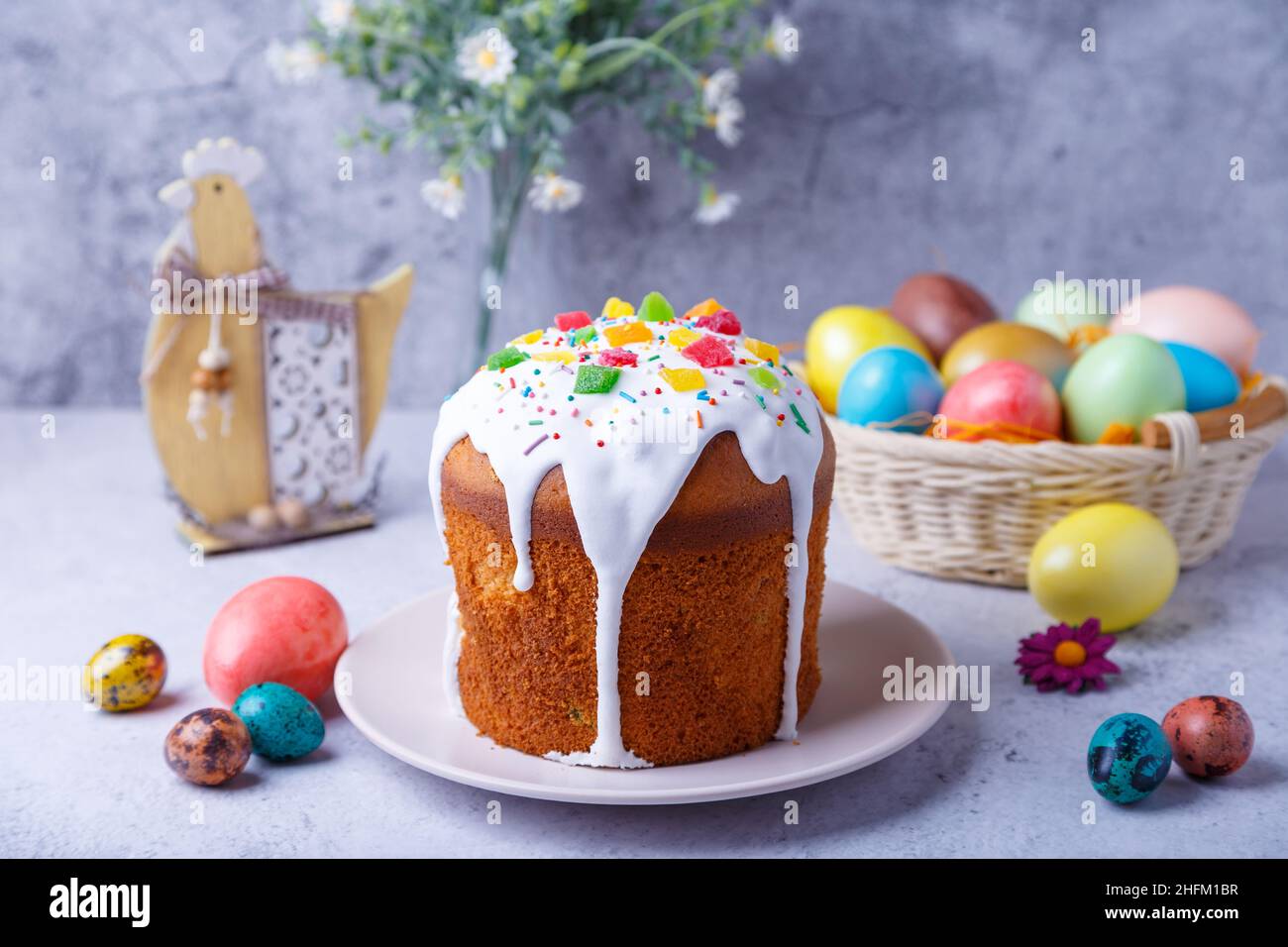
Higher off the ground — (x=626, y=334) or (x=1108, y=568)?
(x=626, y=334)

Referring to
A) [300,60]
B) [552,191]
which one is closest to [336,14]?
[300,60]

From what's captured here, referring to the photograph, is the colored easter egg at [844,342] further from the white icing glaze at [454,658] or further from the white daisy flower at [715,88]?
the white icing glaze at [454,658]

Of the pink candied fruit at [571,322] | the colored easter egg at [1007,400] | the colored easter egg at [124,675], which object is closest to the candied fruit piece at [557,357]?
the pink candied fruit at [571,322]

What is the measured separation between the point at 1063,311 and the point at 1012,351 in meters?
0.31

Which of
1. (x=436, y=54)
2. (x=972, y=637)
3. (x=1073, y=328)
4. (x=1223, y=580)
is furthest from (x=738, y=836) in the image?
(x=436, y=54)

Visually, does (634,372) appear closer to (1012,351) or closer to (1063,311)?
(1012,351)

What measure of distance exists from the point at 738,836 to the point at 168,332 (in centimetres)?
126

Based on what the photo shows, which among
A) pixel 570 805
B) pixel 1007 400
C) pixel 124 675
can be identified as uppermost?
pixel 1007 400

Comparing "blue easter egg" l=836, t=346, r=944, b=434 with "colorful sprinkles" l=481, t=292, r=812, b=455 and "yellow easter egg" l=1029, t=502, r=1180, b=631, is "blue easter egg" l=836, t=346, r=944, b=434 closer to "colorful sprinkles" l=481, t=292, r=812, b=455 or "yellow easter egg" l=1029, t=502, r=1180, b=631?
"yellow easter egg" l=1029, t=502, r=1180, b=631

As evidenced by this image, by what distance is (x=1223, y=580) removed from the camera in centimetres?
188

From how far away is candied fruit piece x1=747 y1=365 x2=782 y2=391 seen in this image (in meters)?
1.29

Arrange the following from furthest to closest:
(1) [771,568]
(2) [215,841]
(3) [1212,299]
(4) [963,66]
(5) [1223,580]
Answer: (4) [963,66]
(3) [1212,299]
(5) [1223,580]
(1) [771,568]
(2) [215,841]

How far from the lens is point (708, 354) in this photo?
1.29m

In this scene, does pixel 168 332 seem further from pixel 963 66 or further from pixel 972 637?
pixel 963 66
